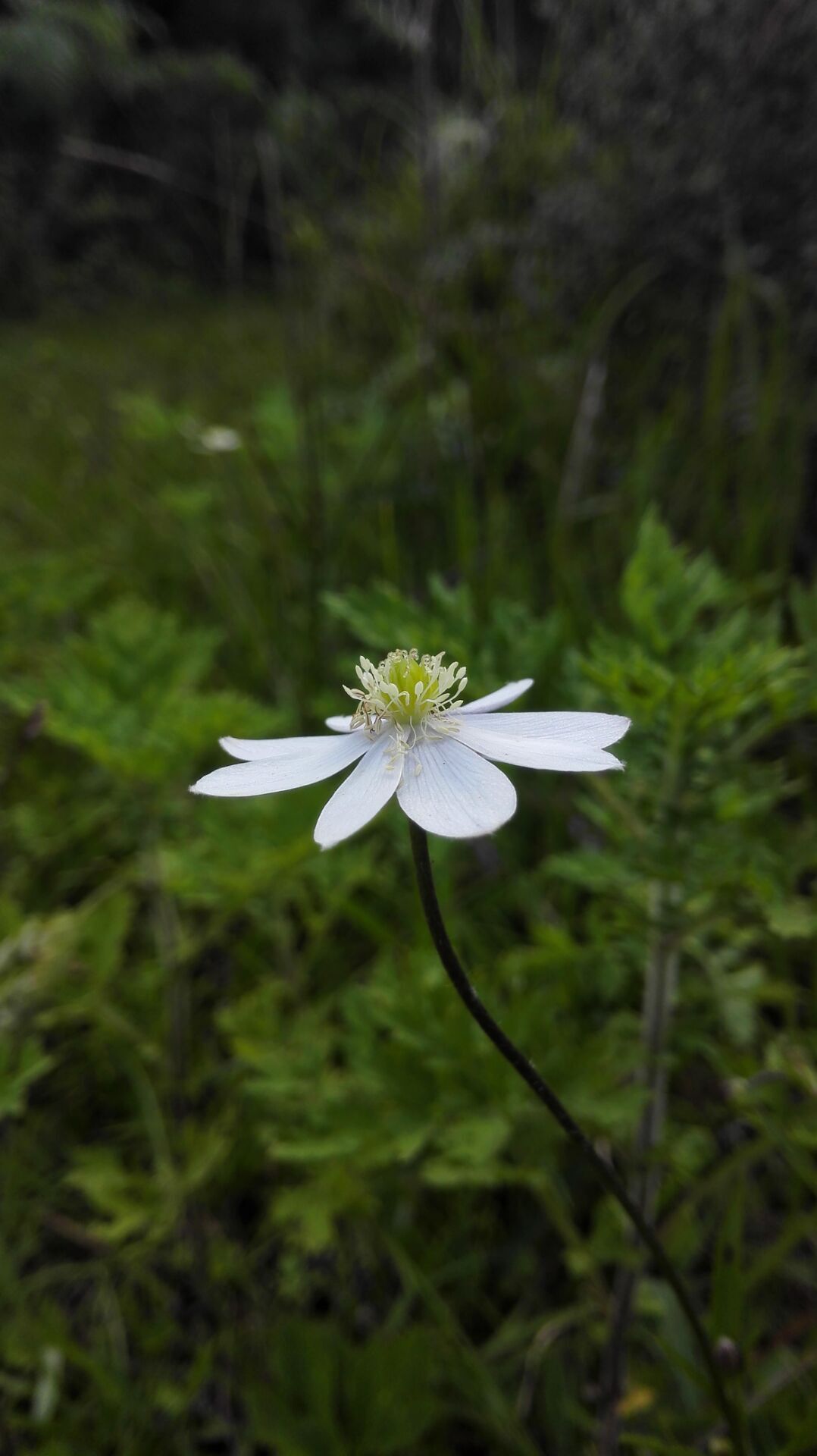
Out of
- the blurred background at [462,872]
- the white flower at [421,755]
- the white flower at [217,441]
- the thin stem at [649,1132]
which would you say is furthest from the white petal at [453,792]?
the white flower at [217,441]

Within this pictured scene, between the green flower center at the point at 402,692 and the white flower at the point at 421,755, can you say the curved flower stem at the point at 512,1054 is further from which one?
the green flower center at the point at 402,692

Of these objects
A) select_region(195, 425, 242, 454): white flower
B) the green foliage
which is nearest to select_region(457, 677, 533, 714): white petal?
the green foliage

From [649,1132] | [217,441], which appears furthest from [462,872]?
[217,441]

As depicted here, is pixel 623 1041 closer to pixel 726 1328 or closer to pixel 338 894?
pixel 726 1328

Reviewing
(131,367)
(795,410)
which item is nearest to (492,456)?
(795,410)

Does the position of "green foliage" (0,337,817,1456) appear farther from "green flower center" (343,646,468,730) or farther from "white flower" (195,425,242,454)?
"white flower" (195,425,242,454)
